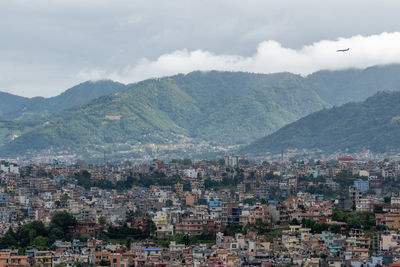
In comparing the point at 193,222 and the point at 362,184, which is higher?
the point at 362,184

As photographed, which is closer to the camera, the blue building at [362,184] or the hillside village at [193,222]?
the hillside village at [193,222]

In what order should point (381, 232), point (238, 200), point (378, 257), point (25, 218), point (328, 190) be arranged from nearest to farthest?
point (378, 257) → point (381, 232) → point (25, 218) → point (238, 200) → point (328, 190)

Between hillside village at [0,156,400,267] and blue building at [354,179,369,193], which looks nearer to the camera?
hillside village at [0,156,400,267]

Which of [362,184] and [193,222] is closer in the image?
[193,222]

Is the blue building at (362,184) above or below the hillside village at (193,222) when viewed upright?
above

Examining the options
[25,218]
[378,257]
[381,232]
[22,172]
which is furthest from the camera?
[22,172]

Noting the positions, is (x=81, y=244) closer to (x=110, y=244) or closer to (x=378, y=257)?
(x=110, y=244)

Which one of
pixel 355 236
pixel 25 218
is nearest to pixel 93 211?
pixel 25 218

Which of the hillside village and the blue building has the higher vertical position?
the blue building
